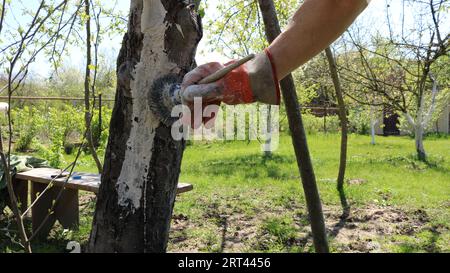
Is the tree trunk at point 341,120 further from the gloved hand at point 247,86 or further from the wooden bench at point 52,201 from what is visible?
the gloved hand at point 247,86

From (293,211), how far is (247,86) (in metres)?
4.40

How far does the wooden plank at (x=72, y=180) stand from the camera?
13.4ft

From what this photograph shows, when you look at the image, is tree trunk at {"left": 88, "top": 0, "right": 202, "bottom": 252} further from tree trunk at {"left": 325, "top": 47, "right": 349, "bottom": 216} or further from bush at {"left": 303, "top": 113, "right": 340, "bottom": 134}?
bush at {"left": 303, "top": 113, "right": 340, "bottom": 134}

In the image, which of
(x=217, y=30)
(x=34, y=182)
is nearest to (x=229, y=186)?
(x=217, y=30)

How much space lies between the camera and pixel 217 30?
6148mm

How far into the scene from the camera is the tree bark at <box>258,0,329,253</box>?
277 cm

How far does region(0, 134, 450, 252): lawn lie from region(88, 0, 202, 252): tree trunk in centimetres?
253

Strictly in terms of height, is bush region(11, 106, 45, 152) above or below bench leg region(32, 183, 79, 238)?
above

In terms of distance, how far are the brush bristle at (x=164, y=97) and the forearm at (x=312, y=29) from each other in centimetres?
38

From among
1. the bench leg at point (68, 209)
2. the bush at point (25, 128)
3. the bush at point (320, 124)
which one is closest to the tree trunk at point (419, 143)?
the bush at point (320, 124)

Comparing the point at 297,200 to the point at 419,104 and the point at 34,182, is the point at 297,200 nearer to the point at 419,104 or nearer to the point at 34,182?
the point at 34,182

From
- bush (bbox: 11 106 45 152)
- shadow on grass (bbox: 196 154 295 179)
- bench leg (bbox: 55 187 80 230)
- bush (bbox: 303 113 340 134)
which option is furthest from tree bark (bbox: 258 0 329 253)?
bush (bbox: 303 113 340 134)

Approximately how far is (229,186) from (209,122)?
568cm

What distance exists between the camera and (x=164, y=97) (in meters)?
1.38
